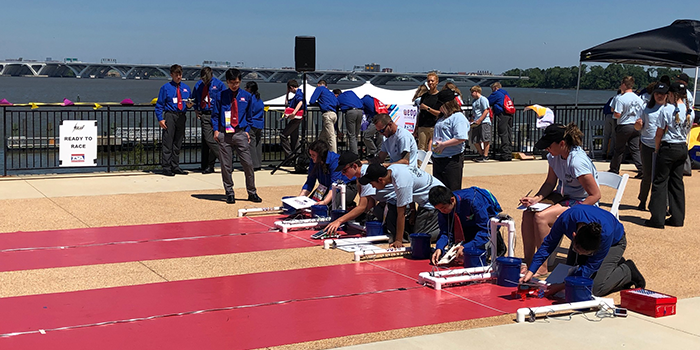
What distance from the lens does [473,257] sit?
22.6 ft

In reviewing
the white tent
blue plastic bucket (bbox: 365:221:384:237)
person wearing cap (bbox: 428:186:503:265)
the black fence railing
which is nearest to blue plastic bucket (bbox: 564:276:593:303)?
person wearing cap (bbox: 428:186:503:265)

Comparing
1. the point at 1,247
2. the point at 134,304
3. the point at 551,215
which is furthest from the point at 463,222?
the point at 1,247

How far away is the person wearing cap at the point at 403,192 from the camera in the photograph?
750 centimetres

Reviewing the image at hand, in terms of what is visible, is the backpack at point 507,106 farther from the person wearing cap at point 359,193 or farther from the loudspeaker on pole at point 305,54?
the person wearing cap at point 359,193

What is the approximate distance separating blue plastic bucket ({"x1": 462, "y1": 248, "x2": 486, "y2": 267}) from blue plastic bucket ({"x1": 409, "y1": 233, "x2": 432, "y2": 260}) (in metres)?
0.71

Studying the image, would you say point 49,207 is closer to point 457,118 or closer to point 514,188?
point 457,118

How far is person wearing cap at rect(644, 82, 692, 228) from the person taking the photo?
9.32 meters

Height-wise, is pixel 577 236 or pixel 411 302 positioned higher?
pixel 577 236

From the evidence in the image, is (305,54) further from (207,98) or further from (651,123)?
(651,123)

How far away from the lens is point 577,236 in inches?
225

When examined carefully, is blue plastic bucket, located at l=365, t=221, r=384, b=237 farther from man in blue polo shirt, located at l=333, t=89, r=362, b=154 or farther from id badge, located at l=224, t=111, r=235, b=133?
man in blue polo shirt, located at l=333, t=89, r=362, b=154

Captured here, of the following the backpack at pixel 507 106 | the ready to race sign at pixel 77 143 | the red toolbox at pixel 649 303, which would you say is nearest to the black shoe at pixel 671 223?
the red toolbox at pixel 649 303

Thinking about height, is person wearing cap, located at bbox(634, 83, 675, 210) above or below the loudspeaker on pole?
below

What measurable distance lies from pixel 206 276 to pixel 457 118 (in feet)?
12.2
